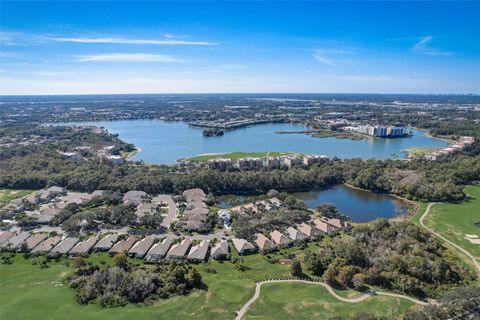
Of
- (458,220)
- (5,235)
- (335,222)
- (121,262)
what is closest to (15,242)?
(5,235)

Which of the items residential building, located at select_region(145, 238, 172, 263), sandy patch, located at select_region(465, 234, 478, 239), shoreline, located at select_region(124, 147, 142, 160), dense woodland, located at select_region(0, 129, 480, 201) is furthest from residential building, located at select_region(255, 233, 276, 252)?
shoreline, located at select_region(124, 147, 142, 160)

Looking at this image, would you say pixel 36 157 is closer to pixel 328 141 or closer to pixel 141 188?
pixel 141 188

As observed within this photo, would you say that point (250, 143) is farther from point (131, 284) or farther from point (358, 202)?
point (131, 284)

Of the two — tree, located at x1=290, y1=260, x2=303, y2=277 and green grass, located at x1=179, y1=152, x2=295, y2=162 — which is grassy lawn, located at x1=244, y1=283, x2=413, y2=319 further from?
green grass, located at x1=179, y1=152, x2=295, y2=162

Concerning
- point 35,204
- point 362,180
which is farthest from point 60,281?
point 362,180

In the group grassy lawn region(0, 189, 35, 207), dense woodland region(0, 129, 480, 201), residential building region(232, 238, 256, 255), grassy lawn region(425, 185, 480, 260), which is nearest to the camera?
residential building region(232, 238, 256, 255)

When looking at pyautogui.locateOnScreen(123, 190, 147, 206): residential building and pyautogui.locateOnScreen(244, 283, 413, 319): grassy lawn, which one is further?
pyautogui.locateOnScreen(123, 190, 147, 206): residential building
